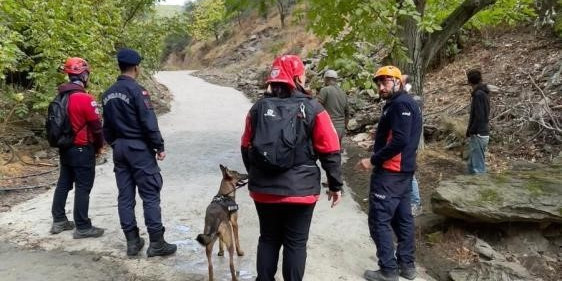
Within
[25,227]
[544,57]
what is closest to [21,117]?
[25,227]

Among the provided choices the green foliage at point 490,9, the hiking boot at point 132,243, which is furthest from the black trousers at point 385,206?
the green foliage at point 490,9

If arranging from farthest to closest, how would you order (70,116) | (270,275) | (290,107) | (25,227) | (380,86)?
(25,227) < (70,116) < (380,86) < (270,275) < (290,107)

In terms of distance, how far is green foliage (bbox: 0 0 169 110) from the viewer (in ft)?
28.1

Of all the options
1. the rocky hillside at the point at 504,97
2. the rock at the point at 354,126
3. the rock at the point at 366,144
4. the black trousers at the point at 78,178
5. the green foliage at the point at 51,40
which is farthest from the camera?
the rock at the point at 354,126

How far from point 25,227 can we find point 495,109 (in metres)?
8.86

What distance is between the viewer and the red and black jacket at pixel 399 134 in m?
4.38

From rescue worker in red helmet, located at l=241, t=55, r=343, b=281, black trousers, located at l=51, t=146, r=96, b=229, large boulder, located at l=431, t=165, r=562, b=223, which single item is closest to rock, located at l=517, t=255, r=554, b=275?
large boulder, located at l=431, t=165, r=562, b=223

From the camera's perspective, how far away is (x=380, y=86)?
458 centimetres

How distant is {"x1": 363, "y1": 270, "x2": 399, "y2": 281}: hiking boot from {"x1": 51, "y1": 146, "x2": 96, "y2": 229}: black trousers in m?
3.16

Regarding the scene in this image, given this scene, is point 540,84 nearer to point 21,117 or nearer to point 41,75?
point 41,75

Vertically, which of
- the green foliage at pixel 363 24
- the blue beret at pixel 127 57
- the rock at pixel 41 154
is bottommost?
the rock at pixel 41 154

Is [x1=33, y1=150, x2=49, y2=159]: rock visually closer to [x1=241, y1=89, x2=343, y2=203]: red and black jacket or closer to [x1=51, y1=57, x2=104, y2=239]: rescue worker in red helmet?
[x1=51, y1=57, x2=104, y2=239]: rescue worker in red helmet

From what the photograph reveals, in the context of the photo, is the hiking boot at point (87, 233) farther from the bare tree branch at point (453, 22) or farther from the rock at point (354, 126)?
the rock at point (354, 126)

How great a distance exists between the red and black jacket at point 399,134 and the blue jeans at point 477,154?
3.23 metres
